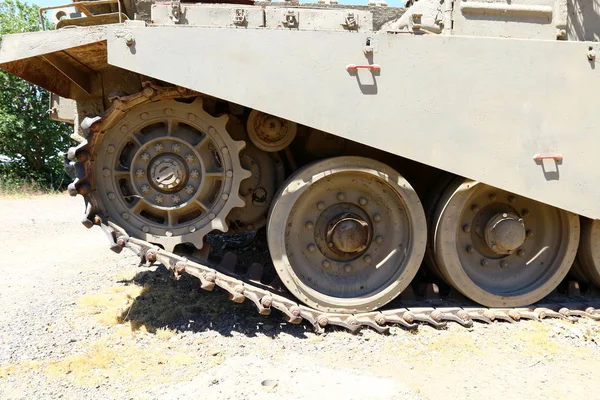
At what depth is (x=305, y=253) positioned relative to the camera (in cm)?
434

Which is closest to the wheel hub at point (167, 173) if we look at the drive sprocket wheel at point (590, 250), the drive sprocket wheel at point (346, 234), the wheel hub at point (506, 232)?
the drive sprocket wheel at point (346, 234)

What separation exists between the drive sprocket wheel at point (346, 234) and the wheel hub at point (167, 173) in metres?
0.76

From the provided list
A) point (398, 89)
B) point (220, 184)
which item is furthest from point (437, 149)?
point (220, 184)

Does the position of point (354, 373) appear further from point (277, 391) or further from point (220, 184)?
point (220, 184)

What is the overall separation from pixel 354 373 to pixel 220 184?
175 centimetres

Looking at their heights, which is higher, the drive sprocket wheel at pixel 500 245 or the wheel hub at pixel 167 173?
the wheel hub at pixel 167 173

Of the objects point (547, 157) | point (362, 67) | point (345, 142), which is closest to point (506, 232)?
point (547, 157)

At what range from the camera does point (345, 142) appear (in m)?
4.62

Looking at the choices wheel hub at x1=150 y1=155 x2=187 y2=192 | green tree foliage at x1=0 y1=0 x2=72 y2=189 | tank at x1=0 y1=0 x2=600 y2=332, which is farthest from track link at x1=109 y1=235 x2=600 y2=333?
green tree foliage at x1=0 y1=0 x2=72 y2=189

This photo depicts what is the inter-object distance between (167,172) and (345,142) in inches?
61.4

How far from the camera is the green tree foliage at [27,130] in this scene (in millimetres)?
15367

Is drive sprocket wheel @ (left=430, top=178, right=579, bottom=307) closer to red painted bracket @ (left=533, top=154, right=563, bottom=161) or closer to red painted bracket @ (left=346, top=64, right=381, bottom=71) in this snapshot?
red painted bracket @ (left=533, top=154, right=563, bottom=161)

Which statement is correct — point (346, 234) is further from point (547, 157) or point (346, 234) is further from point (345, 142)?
point (547, 157)

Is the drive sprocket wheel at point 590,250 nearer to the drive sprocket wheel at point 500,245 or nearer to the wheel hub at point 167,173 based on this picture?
the drive sprocket wheel at point 500,245
